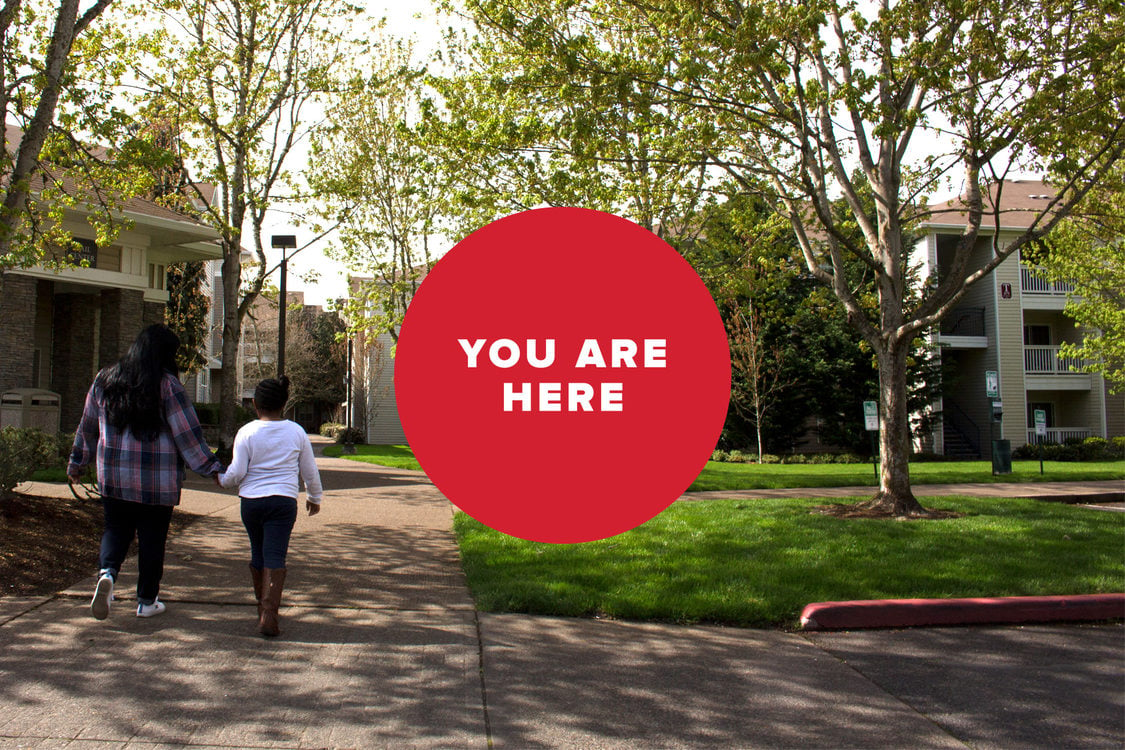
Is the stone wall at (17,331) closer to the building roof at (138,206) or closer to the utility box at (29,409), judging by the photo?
the utility box at (29,409)

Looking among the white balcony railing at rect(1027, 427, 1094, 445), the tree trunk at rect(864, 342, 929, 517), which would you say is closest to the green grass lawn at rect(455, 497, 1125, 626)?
the tree trunk at rect(864, 342, 929, 517)

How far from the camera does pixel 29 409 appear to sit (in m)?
16.7

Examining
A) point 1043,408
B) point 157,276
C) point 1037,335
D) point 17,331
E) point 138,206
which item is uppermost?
point 138,206

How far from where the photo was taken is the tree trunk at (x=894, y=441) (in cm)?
1145

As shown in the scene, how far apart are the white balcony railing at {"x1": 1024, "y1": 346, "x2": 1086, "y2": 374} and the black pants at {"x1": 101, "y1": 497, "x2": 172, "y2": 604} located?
33882mm

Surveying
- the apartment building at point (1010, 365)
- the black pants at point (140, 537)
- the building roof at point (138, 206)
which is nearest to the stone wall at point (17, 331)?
the building roof at point (138, 206)

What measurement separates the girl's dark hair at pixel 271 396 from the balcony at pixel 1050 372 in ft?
108

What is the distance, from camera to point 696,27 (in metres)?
10.8

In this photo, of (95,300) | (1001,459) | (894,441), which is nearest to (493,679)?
(894,441)

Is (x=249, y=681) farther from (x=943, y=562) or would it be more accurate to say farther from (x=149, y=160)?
(x=149, y=160)

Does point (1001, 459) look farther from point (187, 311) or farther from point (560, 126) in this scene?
point (187, 311)

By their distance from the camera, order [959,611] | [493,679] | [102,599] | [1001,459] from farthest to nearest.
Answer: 1. [1001,459]
2. [959,611]
3. [102,599]
4. [493,679]

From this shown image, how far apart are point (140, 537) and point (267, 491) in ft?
3.05

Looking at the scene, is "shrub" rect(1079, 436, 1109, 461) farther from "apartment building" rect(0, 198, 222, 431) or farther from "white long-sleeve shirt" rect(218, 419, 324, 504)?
"white long-sleeve shirt" rect(218, 419, 324, 504)
